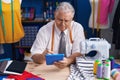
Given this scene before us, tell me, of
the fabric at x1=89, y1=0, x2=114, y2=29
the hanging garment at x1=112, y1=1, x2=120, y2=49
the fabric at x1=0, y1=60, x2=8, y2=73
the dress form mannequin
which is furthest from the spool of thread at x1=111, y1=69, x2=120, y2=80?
the dress form mannequin

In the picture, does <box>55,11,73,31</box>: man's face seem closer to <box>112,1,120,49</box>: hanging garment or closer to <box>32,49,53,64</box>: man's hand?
<box>32,49,53,64</box>: man's hand

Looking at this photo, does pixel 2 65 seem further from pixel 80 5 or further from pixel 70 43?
pixel 80 5

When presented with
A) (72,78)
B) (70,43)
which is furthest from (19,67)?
(70,43)

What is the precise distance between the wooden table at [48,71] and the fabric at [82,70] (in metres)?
0.05

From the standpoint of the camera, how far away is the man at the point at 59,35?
2447 millimetres

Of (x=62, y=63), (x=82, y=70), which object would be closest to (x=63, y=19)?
(x=62, y=63)

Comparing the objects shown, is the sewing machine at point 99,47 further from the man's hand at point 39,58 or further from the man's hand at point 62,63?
the man's hand at point 39,58

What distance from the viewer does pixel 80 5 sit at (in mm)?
4160

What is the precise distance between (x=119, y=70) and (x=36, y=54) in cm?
85

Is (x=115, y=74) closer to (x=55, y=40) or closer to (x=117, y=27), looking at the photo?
(x=55, y=40)

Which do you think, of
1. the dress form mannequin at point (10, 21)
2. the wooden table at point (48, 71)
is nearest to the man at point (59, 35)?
the wooden table at point (48, 71)

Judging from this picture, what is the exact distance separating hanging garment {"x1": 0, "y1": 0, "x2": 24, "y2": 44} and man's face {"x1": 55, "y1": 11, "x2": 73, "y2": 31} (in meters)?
1.01

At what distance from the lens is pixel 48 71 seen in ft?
6.92

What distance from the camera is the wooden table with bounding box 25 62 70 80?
198 cm
